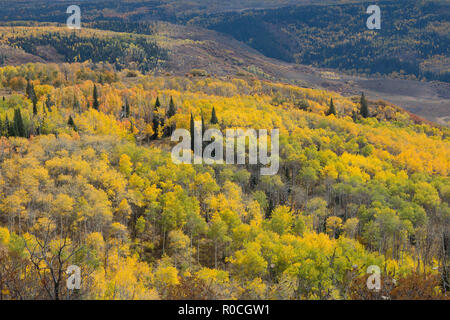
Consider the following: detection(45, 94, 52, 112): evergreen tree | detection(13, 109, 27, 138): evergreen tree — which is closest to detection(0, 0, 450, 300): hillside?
detection(13, 109, 27, 138): evergreen tree

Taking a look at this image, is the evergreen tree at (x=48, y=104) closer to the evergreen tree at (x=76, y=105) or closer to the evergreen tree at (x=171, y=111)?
the evergreen tree at (x=76, y=105)

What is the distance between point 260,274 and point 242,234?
46.6ft

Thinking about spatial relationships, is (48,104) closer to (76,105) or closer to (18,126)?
(76,105)

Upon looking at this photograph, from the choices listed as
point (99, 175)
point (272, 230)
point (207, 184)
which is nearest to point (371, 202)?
point (272, 230)

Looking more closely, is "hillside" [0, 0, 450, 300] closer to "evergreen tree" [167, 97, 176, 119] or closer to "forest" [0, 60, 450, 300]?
"forest" [0, 60, 450, 300]

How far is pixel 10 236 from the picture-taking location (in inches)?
2931

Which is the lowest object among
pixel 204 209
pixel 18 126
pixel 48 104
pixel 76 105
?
pixel 204 209

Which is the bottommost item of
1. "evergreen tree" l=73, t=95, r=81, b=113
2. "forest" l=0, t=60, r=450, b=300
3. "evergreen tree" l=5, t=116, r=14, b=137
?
"forest" l=0, t=60, r=450, b=300

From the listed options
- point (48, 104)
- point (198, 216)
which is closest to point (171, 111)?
point (48, 104)

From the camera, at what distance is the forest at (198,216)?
61.4 meters

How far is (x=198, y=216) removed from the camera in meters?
94.1

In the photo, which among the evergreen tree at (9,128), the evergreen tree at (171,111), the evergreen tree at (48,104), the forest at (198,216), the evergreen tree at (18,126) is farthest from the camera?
the evergreen tree at (171,111)

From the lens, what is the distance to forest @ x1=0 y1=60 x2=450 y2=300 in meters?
61.4

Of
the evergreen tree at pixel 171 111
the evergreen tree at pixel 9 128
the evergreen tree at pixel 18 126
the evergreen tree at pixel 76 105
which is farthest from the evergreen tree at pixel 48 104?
the evergreen tree at pixel 171 111
